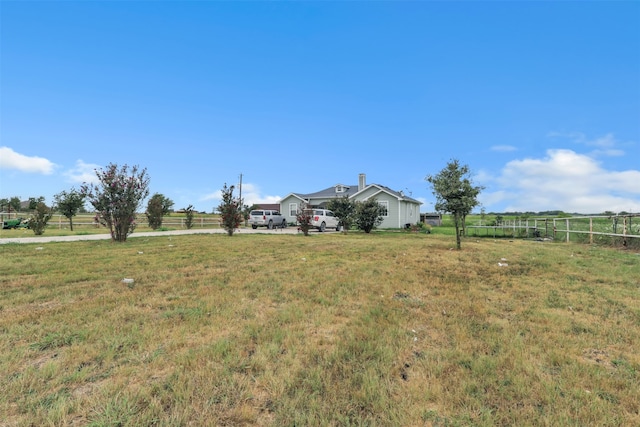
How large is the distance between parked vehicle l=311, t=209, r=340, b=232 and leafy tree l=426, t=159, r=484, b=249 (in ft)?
39.6

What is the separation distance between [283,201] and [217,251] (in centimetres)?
2641

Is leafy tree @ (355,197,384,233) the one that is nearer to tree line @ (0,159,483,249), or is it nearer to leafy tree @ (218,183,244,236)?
tree line @ (0,159,483,249)

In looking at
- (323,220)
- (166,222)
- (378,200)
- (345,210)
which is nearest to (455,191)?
(345,210)

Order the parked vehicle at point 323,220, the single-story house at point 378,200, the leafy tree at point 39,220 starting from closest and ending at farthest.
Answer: the leafy tree at point 39,220
the parked vehicle at point 323,220
the single-story house at point 378,200

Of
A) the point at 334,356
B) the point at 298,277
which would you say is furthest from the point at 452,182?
the point at 334,356

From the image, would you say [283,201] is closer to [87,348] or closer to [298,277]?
[298,277]

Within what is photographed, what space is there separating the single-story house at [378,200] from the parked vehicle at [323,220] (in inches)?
53.3

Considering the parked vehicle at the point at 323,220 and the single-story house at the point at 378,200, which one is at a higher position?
the single-story house at the point at 378,200

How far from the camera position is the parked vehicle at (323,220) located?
2320cm

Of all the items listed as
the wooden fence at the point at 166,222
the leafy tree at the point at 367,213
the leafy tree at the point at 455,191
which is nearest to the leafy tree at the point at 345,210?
the leafy tree at the point at 367,213

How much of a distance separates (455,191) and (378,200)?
17938 millimetres

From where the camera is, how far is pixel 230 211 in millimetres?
16406

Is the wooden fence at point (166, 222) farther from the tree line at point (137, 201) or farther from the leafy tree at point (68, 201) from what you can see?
the tree line at point (137, 201)

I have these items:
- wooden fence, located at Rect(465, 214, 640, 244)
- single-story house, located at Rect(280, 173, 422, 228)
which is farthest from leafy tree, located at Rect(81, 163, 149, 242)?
wooden fence, located at Rect(465, 214, 640, 244)
